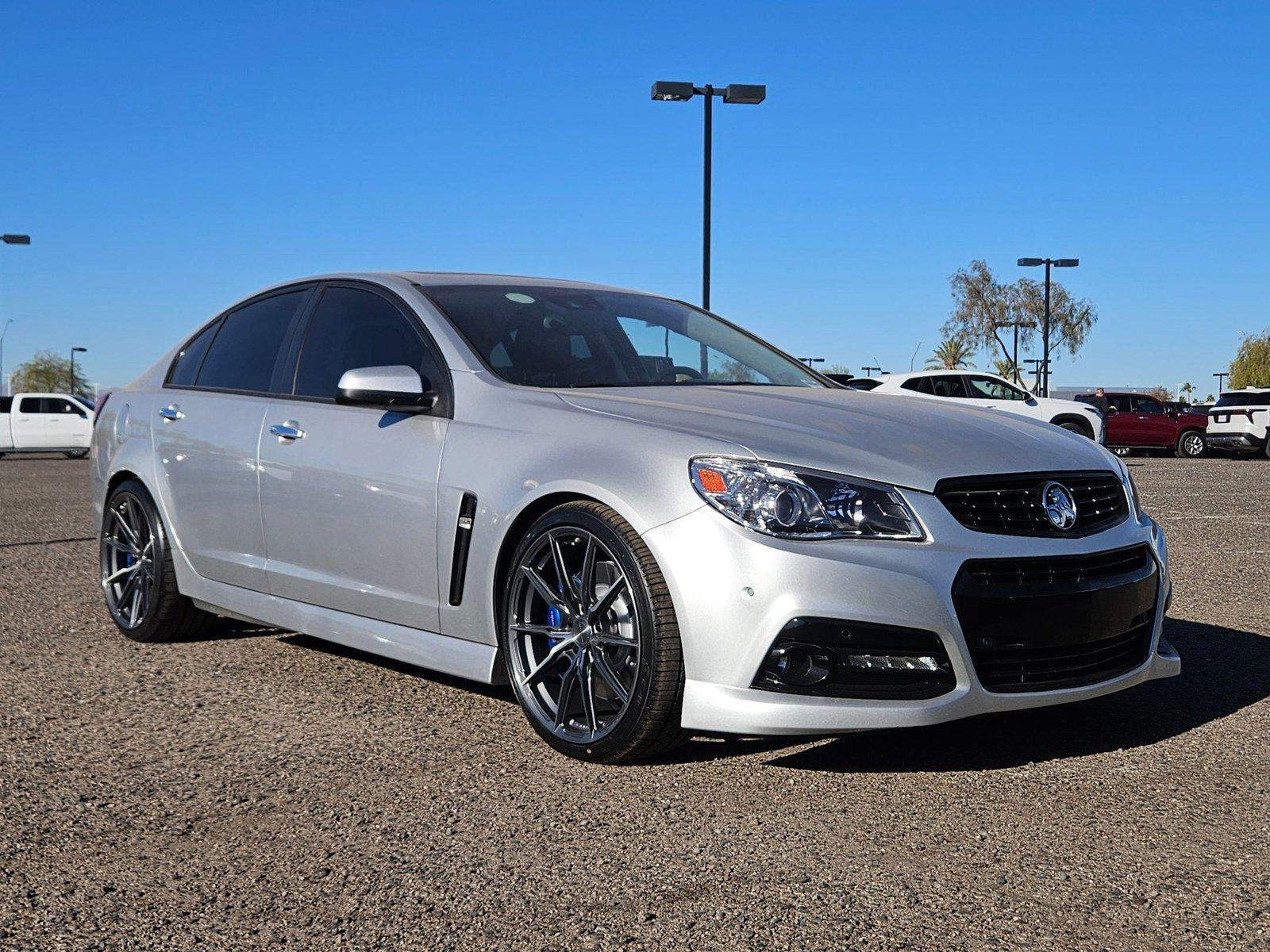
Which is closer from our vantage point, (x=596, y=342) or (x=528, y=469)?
(x=528, y=469)

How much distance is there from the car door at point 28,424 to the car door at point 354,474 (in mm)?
27287

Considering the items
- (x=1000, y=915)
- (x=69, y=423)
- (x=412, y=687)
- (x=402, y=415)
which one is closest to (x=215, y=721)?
(x=412, y=687)

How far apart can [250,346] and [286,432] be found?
31.2 inches

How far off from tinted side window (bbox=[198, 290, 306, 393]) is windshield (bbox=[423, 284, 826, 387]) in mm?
882

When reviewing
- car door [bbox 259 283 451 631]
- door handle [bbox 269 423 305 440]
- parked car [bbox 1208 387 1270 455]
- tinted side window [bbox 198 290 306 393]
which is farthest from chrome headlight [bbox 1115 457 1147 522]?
parked car [bbox 1208 387 1270 455]

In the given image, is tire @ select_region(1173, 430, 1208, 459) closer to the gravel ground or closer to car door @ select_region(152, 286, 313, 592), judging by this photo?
the gravel ground

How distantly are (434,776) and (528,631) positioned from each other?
1.75ft

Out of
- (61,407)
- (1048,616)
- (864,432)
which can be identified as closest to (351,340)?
(864,432)

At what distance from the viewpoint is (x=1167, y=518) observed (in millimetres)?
12891

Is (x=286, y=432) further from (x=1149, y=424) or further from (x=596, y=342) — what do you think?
(x=1149, y=424)

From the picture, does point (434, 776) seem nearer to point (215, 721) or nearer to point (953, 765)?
point (215, 721)

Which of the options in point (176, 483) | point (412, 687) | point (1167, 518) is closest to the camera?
point (412, 687)

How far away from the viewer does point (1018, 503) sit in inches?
152

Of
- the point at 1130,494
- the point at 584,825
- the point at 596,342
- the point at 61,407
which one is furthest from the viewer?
the point at 61,407
